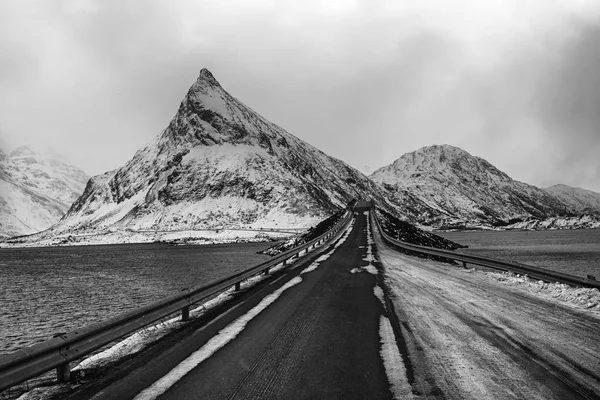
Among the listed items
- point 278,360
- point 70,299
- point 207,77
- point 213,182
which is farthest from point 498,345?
point 207,77

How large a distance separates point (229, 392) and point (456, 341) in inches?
140

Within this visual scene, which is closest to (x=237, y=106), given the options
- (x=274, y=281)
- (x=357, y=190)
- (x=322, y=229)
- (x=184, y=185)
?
(x=184, y=185)

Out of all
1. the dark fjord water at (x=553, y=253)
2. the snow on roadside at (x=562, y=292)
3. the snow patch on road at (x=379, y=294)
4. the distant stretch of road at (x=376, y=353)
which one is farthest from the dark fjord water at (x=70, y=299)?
the dark fjord water at (x=553, y=253)

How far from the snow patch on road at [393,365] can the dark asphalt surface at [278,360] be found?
0.08 m

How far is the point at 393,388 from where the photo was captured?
12.9ft

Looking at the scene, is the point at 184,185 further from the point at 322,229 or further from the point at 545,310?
the point at 545,310

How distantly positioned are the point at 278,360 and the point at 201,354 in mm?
1186

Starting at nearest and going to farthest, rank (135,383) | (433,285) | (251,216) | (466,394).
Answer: (466,394) < (135,383) < (433,285) < (251,216)

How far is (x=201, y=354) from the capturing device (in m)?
5.32

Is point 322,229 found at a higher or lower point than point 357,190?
lower

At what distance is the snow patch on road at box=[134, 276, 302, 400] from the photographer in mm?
4086

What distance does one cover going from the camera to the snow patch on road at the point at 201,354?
4.09m

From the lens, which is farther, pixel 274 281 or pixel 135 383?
pixel 274 281

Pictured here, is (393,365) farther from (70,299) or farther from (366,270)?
(70,299)
